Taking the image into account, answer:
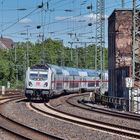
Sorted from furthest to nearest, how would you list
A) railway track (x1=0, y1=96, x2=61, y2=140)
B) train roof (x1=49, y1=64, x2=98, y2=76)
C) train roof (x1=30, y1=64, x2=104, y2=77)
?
1. train roof (x1=49, y1=64, x2=98, y2=76)
2. train roof (x1=30, y1=64, x2=104, y2=77)
3. railway track (x1=0, y1=96, x2=61, y2=140)

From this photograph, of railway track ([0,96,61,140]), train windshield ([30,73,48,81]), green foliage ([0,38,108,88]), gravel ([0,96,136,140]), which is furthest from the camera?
green foliage ([0,38,108,88])

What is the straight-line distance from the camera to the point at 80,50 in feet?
449

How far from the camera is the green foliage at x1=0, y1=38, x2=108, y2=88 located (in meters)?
93.1

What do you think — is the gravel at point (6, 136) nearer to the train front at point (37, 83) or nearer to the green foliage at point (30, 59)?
the train front at point (37, 83)

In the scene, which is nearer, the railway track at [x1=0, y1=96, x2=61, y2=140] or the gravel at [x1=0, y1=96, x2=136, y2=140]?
the railway track at [x1=0, y1=96, x2=61, y2=140]

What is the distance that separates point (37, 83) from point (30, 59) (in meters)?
73.4

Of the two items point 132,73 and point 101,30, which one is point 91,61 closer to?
point 101,30

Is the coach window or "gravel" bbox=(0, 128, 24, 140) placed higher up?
the coach window

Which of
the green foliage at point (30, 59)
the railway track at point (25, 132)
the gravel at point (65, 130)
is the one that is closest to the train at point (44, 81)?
the gravel at point (65, 130)

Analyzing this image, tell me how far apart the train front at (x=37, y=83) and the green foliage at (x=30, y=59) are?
21790mm

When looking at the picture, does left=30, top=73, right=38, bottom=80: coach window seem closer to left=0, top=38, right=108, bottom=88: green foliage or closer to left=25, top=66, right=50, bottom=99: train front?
left=25, top=66, right=50, bottom=99: train front

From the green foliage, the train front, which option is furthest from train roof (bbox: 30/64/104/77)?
the green foliage

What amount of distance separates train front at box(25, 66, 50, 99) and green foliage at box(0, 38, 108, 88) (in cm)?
2179

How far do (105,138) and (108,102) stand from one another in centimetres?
2227
